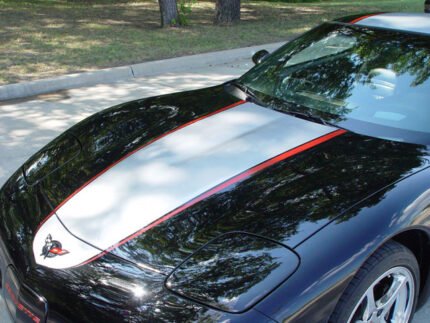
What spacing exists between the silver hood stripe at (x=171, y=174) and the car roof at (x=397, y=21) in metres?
1.04

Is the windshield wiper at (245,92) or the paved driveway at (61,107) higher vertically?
the windshield wiper at (245,92)

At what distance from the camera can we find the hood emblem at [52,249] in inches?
78.6

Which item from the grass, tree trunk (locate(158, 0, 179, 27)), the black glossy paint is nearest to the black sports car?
the black glossy paint

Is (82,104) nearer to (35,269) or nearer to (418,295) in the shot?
(35,269)

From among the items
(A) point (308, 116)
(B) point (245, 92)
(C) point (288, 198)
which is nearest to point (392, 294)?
(C) point (288, 198)

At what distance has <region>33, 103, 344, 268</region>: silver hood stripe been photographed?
2.06 metres

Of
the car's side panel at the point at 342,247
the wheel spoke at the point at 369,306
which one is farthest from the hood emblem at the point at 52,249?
the wheel spoke at the point at 369,306

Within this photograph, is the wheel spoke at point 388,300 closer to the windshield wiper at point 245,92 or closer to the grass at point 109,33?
the windshield wiper at point 245,92

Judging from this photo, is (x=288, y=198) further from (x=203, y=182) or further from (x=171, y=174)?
(x=171, y=174)

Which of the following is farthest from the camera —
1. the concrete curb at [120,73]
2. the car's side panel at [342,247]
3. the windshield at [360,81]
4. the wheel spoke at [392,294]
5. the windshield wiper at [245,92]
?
the concrete curb at [120,73]

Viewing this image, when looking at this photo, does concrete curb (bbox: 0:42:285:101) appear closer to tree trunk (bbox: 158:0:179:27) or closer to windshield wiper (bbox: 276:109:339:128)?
tree trunk (bbox: 158:0:179:27)

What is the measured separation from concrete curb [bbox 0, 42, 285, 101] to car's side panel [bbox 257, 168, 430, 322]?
17.4 feet

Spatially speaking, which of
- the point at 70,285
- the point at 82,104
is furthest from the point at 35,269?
the point at 82,104

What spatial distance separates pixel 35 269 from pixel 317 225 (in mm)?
1133
